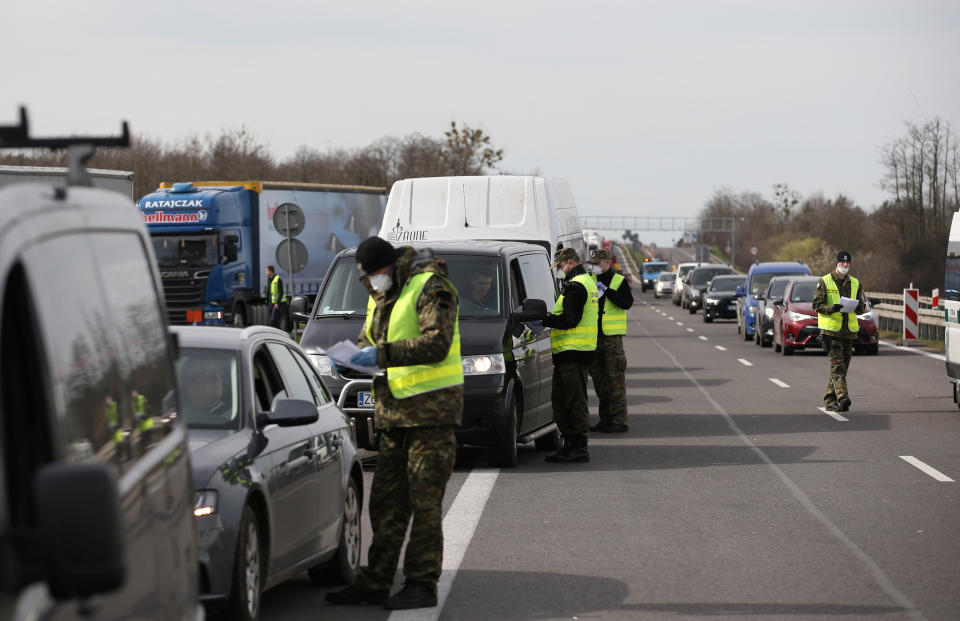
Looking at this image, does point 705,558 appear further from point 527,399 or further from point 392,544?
point 527,399

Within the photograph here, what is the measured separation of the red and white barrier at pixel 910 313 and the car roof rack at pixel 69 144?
2891 cm

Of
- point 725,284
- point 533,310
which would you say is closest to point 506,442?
point 533,310

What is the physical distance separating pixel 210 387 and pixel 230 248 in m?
25.2

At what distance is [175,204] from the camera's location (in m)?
31.4

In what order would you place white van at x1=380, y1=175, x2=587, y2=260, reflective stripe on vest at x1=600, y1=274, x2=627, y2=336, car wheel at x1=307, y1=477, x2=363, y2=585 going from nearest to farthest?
car wheel at x1=307, y1=477, x2=363, y2=585 < reflective stripe on vest at x1=600, y1=274, x2=627, y2=336 < white van at x1=380, y1=175, x2=587, y2=260

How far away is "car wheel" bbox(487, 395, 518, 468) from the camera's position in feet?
40.5

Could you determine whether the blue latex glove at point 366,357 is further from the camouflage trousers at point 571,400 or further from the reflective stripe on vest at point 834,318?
the reflective stripe on vest at point 834,318

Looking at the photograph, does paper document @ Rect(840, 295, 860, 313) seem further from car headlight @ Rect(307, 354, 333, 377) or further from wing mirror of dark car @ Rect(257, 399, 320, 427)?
wing mirror of dark car @ Rect(257, 399, 320, 427)

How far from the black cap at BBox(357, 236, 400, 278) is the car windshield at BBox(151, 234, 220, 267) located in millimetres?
24996

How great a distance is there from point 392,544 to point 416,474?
0.41 m

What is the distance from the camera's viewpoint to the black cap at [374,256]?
719 cm

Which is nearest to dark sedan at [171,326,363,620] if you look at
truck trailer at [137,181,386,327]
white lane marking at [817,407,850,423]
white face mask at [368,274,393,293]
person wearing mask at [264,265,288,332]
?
white face mask at [368,274,393,293]

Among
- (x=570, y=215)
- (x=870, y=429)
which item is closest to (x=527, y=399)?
(x=870, y=429)

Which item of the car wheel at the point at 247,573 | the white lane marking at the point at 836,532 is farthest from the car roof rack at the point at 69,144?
the white lane marking at the point at 836,532
